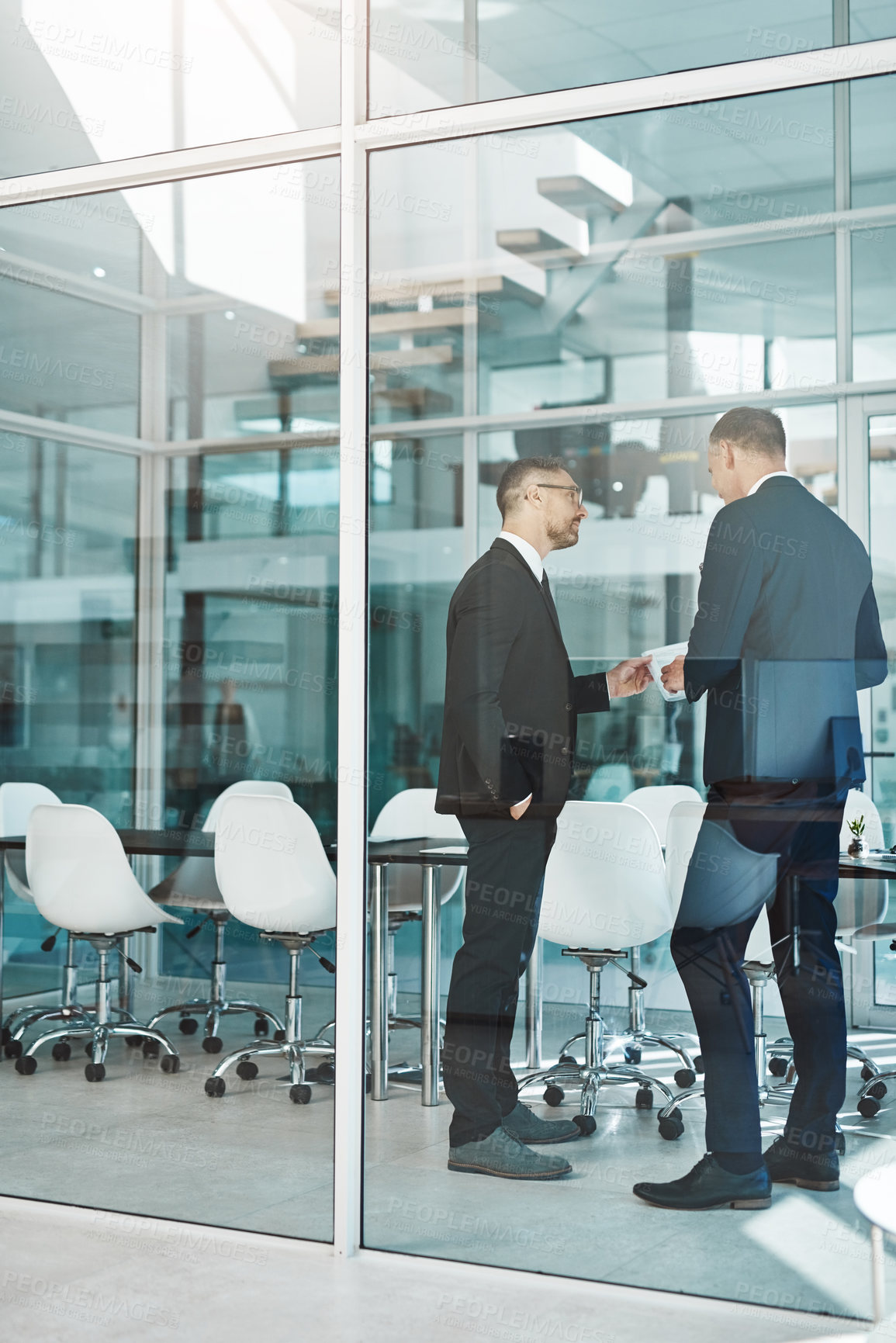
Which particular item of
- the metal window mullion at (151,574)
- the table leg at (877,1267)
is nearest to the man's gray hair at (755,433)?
the table leg at (877,1267)

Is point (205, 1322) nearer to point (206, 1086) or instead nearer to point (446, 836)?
point (446, 836)

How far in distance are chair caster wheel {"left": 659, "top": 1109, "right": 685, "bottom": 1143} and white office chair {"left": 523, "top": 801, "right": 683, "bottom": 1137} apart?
0.56ft

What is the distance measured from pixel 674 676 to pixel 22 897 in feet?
10.5

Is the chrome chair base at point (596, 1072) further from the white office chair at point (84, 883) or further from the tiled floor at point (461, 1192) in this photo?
the white office chair at point (84, 883)

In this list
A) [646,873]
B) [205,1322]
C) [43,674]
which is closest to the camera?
[205,1322]

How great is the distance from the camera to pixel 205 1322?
3094 millimetres

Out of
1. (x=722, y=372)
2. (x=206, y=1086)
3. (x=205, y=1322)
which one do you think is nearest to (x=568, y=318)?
(x=722, y=372)

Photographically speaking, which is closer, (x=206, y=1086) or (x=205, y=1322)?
(x=205, y=1322)

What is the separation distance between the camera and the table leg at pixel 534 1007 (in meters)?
3.79

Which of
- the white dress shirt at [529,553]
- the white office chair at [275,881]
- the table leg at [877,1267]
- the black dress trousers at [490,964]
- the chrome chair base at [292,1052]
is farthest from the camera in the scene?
the white office chair at [275,881]

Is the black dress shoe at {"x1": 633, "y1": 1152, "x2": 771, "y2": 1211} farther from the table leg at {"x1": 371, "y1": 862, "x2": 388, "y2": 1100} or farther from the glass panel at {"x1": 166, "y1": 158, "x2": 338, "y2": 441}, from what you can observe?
the glass panel at {"x1": 166, "y1": 158, "x2": 338, "y2": 441}

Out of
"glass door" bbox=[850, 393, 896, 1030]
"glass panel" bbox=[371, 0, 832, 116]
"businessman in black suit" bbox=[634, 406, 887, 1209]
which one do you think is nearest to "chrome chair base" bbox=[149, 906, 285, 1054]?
"businessman in black suit" bbox=[634, 406, 887, 1209]

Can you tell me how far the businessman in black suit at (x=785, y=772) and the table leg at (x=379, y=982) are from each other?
72 centimetres

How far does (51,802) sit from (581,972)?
2.70m
